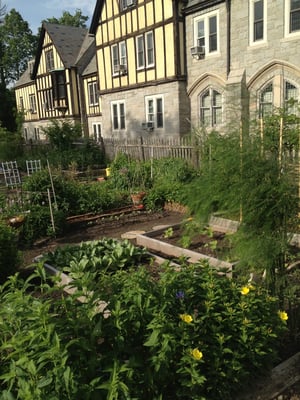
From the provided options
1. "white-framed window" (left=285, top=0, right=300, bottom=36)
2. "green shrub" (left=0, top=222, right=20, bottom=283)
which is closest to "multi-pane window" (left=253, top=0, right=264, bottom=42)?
"white-framed window" (left=285, top=0, right=300, bottom=36)

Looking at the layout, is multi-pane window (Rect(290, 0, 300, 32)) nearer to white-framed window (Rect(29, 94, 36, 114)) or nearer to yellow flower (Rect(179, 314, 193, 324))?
yellow flower (Rect(179, 314, 193, 324))

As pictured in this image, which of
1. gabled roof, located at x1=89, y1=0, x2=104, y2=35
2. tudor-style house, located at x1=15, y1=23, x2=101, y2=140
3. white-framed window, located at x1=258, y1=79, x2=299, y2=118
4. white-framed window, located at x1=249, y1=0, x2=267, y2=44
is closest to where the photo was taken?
white-framed window, located at x1=258, y1=79, x2=299, y2=118

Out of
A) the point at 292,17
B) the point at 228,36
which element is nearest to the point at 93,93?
Answer: the point at 228,36

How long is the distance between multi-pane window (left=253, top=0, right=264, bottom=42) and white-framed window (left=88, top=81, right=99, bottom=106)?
1447cm

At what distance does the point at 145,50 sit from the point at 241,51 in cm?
541

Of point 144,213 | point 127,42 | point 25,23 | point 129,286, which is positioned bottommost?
point 144,213

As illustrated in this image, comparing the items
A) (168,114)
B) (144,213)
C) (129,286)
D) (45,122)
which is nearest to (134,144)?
(168,114)

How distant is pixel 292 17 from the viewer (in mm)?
12594

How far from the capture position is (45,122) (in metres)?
32.2

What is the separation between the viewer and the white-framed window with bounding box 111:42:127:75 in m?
19.7

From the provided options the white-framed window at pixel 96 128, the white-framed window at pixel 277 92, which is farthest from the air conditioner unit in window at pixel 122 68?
the white-framed window at pixel 277 92

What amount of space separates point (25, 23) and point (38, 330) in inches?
2349

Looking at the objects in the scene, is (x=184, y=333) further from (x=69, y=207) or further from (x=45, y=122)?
(x=45, y=122)

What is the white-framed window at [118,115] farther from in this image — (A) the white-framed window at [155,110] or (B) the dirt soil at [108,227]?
(B) the dirt soil at [108,227]
